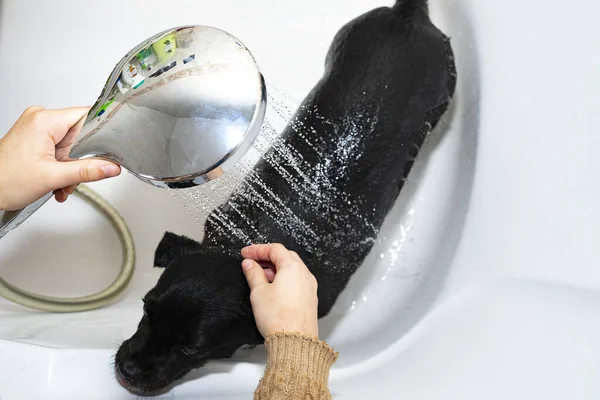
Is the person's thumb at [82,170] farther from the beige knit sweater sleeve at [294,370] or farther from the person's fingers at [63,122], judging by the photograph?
the beige knit sweater sleeve at [294,370]

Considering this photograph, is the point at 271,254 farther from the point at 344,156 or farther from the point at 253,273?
the point at 344,156

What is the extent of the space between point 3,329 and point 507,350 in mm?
869

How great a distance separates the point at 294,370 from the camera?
77 centimetres

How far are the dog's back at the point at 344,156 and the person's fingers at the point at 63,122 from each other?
1.38ft

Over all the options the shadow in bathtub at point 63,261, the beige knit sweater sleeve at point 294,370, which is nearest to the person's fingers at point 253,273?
the beige knit sweater sleeve at point 294,370

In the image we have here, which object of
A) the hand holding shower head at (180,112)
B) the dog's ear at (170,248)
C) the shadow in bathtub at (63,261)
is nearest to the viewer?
the hand holding shower head at (180,112)

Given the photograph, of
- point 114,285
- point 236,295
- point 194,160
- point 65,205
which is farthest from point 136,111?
point 65,205

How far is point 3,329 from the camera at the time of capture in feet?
3.17

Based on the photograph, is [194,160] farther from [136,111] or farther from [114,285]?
[114,285]

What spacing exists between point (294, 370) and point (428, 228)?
0.76 m

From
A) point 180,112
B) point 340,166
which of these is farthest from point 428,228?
point 180,112

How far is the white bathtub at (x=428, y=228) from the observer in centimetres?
92

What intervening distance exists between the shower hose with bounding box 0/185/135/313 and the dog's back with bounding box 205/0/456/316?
0.26 m

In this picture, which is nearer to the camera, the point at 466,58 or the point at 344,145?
the point at 344,145
